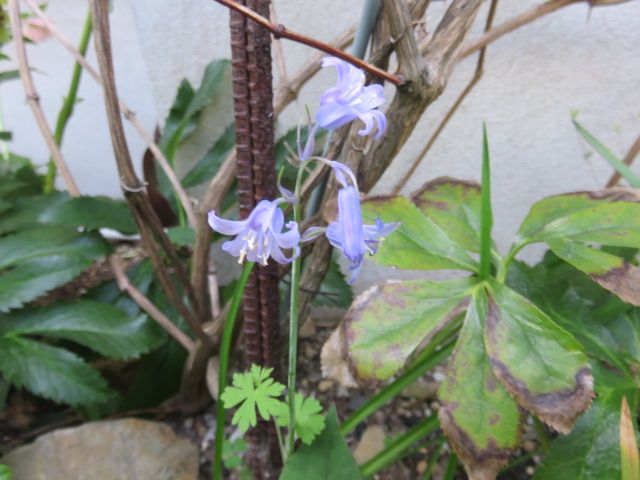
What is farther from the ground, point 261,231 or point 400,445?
point 261,231

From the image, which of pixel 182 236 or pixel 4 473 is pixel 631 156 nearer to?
pixel 182 236

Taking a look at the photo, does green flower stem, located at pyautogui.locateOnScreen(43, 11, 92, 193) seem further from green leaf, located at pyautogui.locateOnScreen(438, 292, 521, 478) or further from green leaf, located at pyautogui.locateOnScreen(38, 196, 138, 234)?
green leaf, located at pyautogui.locateOnScreen(438, 292, 521, 478)

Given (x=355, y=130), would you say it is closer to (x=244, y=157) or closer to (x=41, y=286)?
(x=244, y=157)

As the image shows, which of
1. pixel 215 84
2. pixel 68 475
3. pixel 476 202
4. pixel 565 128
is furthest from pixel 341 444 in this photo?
pixel 565 128

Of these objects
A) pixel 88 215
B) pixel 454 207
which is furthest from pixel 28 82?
pixel 454 207

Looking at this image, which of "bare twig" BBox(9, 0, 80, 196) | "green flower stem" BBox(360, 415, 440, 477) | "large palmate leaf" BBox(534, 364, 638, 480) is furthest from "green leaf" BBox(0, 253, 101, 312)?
"large palmate leaf" BBox(534, 364, 638, 480)

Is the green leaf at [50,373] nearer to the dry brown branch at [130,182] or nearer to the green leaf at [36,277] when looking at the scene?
the green leaf at [36,277]
